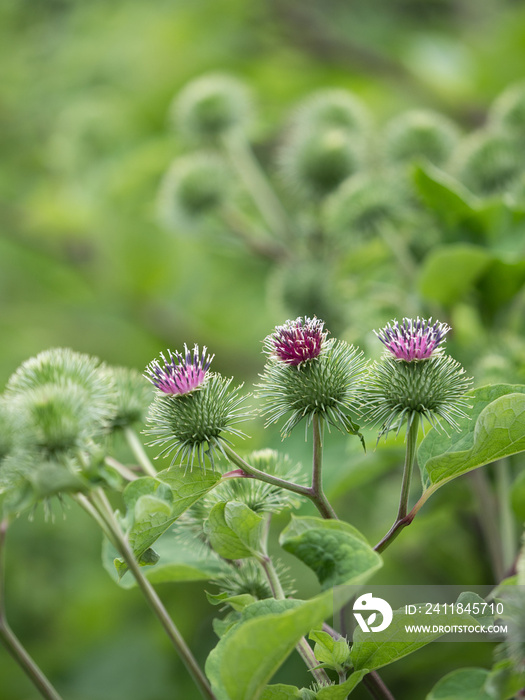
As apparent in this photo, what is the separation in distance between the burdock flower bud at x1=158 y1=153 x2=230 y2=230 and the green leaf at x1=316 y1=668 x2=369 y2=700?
2.56 m

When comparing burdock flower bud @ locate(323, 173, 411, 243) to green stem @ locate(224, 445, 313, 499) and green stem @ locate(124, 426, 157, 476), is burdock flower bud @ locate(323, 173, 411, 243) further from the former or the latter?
green stem @ locate(224, 445, 313, 499)

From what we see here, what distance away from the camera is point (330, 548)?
1.34 m

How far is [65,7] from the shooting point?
6.15 metres

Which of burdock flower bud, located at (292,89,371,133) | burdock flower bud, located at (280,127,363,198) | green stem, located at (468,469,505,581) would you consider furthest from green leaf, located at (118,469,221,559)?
burdock flower bud, located at (292,89,371,133)

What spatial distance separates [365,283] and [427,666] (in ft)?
5.28

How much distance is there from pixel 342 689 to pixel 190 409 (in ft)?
1.78

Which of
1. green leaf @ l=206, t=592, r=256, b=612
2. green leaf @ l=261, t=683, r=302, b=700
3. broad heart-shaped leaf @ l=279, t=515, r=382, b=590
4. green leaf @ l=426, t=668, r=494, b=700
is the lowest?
green leaf @ l=261, t=683, r=302, b=700

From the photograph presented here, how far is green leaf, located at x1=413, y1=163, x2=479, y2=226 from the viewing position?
2.36 metres

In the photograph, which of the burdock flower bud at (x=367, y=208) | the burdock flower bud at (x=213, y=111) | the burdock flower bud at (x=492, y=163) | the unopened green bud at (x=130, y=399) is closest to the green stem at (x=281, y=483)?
the unopened green bud at (x=130, y=399)

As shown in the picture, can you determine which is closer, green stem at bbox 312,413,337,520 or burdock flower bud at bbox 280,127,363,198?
green stem at bbox 312,413,337,520

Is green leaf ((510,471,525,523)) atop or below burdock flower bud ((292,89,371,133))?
below

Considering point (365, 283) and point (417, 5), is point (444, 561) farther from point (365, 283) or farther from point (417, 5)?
point (417, 5)

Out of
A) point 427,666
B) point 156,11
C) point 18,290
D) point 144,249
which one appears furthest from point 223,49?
point 427,666

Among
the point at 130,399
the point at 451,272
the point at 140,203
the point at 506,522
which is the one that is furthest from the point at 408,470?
the point at 140,203
